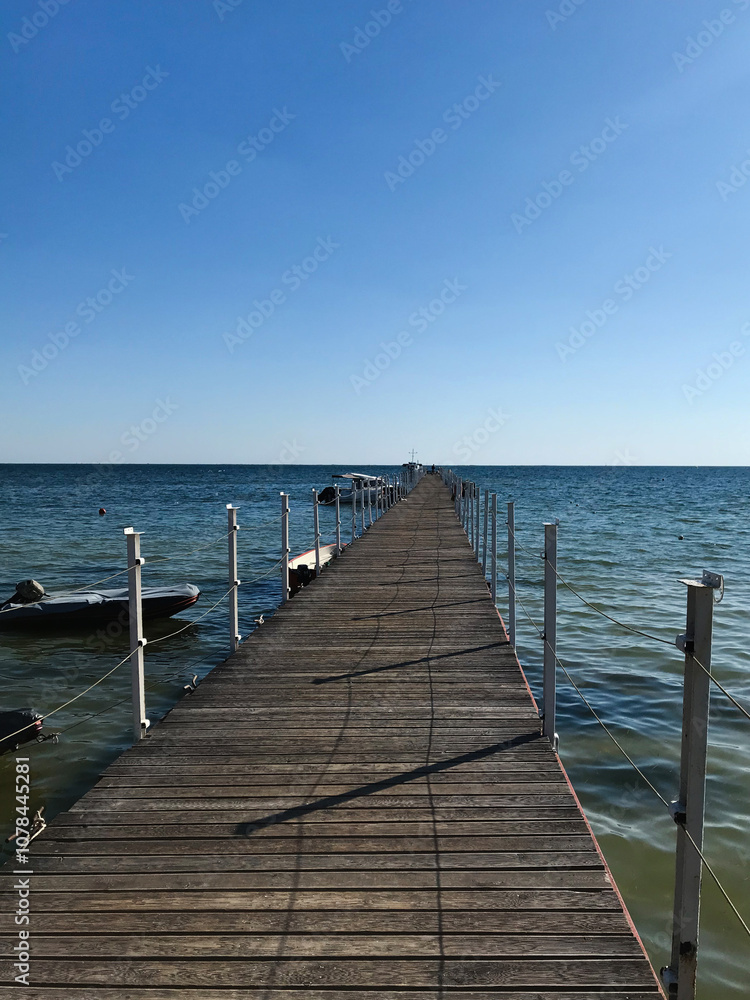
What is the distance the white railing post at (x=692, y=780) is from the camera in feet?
6.69

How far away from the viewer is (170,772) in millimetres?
3350

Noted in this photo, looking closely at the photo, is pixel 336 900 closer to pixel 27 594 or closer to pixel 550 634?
pixel 550 634

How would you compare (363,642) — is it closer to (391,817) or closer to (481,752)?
(481,752)

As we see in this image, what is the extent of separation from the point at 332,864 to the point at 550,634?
206 centimetres

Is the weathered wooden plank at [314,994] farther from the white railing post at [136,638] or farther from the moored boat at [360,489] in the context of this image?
the moored boat at [360,489]

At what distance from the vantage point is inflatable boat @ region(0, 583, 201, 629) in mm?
11250

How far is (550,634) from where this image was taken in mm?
4047

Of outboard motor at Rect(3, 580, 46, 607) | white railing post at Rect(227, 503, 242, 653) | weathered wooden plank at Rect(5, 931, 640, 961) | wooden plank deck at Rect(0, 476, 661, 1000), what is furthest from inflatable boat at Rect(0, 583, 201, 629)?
weathered wooden plank at Rect(5, 931, 640, 961)

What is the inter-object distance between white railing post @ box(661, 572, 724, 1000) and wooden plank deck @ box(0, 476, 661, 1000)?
0.13 metres

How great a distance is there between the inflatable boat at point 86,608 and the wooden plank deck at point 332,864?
777 centimetres

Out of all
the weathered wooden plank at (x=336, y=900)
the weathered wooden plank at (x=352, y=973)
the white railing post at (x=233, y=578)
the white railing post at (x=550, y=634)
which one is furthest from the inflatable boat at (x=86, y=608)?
the weathered wooden plank at (x=352, y=973)

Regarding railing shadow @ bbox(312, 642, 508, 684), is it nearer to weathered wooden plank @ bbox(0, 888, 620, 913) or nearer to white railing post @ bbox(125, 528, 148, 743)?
white railing post @ bbox(125, 528, 148, 743)

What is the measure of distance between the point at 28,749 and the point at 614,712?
593 cm

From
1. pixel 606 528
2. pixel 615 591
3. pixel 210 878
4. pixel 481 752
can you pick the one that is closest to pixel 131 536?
pixel 210 878
